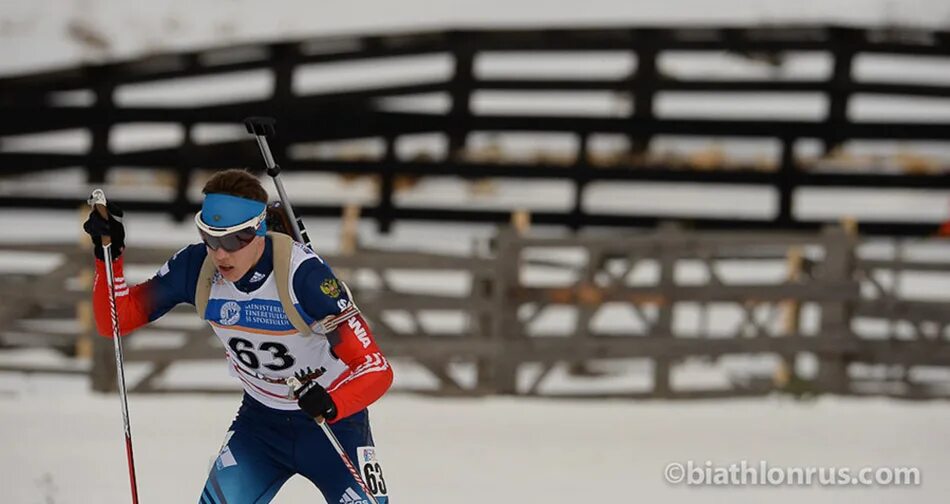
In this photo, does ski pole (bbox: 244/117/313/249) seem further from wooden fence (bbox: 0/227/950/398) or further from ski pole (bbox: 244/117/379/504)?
wooden fence (bbox: 0/227/950/398)

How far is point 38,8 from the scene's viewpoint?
12.9 metres

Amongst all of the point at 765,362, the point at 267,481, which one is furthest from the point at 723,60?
the point at 267,481

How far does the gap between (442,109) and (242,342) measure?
26.4 feet

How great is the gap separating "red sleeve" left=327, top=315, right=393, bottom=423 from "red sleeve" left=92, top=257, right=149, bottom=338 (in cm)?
61

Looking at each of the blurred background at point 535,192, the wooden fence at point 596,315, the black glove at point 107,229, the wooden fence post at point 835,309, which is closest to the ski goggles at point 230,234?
the black glove at point 107,229

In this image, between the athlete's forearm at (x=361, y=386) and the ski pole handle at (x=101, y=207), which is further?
the ski pole handle at (x=101, y=207)

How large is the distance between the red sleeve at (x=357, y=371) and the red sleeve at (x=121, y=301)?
0.61 m

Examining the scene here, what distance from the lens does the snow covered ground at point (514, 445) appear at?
6637 millimetres

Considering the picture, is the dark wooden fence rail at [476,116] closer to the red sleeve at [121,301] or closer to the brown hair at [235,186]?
the red sleeve at [121,301]

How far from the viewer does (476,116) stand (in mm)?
11633

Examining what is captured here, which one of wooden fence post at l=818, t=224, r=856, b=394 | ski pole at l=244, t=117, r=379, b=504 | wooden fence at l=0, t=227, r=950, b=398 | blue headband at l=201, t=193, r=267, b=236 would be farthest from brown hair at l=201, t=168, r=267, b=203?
wooden fence post at l=818, t=224, r=856, b=394

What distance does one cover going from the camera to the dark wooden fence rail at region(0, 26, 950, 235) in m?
11.3

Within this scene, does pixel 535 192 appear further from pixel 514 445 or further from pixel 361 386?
pixel 361 386

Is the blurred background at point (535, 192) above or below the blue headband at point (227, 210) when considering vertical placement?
below
